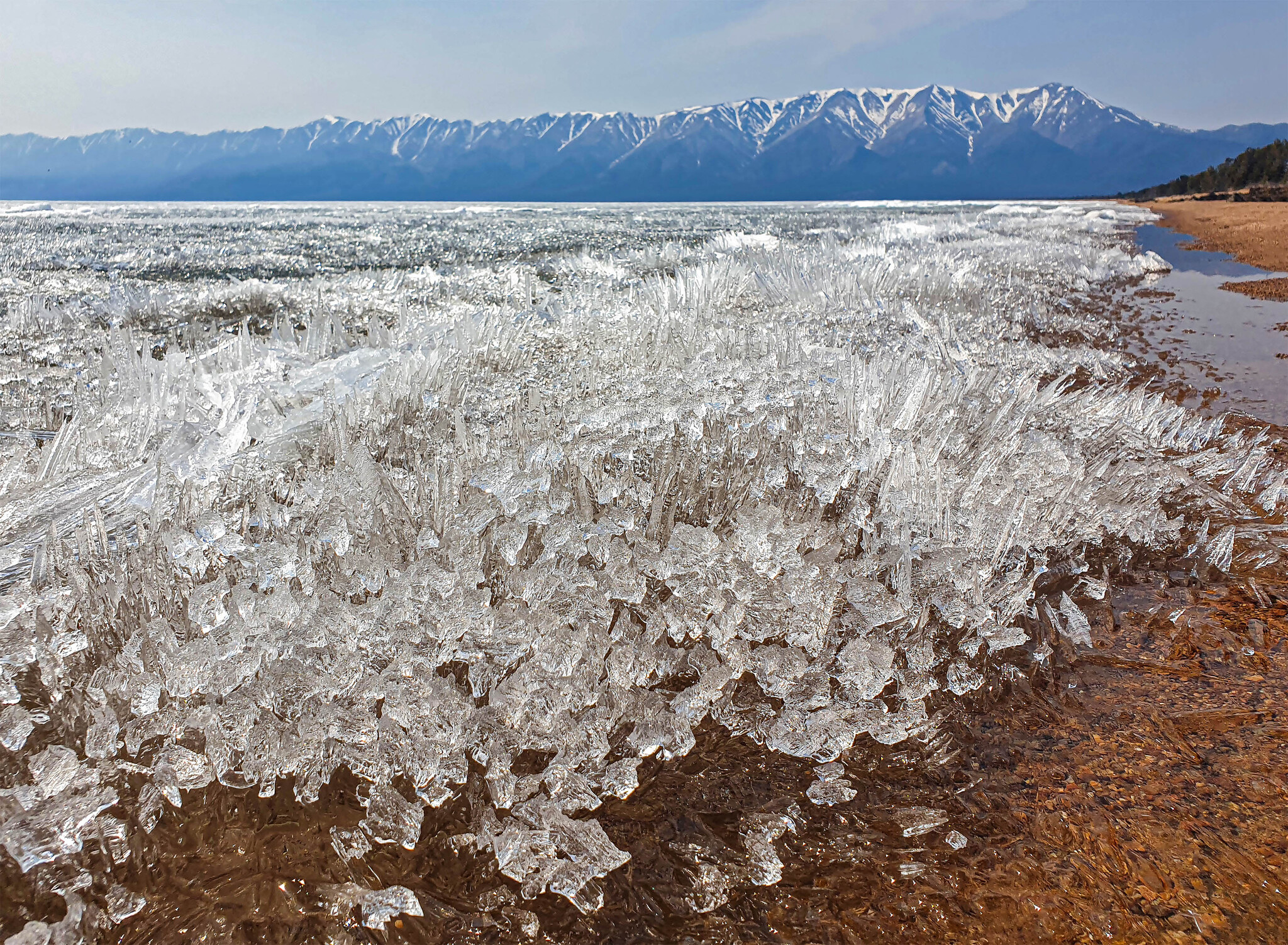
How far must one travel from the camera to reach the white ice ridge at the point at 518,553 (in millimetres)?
1455

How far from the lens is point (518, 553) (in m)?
2.08

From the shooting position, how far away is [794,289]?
7395mm

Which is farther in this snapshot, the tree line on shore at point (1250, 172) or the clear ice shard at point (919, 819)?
the tree line on shore at point (1250, 172)

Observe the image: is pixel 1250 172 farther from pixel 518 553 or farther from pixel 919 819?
pixel 518 553

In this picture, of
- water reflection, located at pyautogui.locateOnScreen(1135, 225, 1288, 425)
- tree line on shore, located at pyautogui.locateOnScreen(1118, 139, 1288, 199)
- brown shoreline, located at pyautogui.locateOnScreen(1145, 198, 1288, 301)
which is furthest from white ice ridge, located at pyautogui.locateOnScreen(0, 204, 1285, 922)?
tree line on shore, located at pyautogui.locateOnScreen(1118, 139, 1288, 199)

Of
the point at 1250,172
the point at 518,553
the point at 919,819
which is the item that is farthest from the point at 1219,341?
the point at 1250,172

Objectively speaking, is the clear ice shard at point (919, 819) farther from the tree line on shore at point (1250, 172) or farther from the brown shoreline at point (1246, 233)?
the tree line on shore at point (1250, 172)

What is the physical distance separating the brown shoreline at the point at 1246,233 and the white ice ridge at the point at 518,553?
8.25 m

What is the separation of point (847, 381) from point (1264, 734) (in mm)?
2361

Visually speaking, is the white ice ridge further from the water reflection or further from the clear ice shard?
the water reflection

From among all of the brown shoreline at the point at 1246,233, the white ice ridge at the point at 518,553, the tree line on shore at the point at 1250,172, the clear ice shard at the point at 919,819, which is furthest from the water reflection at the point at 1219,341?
the tree line on shore at the point at 1250,172

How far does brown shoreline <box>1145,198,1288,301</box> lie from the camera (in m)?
10.0

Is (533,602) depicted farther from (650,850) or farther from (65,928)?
(65,928)

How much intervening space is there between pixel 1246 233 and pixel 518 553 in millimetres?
25460
